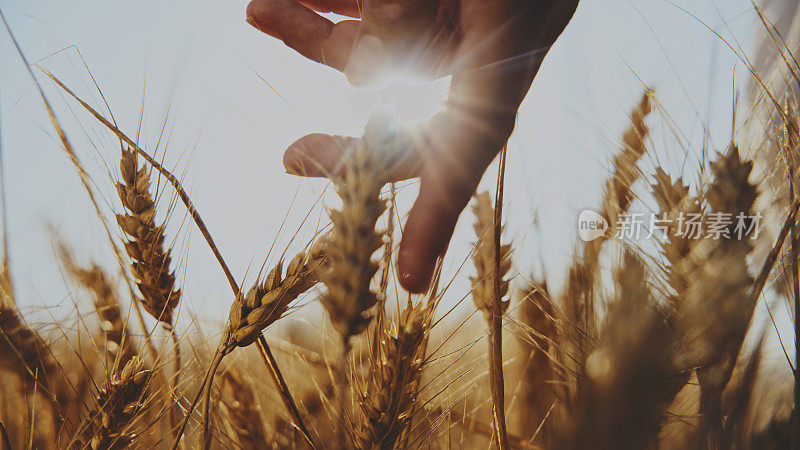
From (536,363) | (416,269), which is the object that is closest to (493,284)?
(416,269)

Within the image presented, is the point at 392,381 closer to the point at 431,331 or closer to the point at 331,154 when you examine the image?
the point at 431,331

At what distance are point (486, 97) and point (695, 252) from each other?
0.49 meters

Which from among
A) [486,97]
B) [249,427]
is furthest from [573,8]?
[249,427]

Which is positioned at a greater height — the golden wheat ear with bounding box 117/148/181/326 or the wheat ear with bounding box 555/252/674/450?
the golden wheat ear with bounding box 117/148/181/326

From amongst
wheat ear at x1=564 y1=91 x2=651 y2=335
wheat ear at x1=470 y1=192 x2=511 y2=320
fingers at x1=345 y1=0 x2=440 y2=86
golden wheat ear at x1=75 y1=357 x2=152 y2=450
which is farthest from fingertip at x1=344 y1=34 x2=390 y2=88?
wheat ear at x1=564 y1=91 x2=651 y2=335

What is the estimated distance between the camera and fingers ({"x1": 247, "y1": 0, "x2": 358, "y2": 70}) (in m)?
0.87

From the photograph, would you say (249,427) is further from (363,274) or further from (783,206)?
(783,206)

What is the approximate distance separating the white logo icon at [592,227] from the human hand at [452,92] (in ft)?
2.02

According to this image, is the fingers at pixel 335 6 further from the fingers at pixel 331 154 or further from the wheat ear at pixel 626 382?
the wheat ear at pixel 626 382

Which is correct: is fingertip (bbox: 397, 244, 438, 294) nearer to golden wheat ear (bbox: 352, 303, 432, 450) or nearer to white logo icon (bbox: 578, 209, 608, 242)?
golden wheat ear (bbox: 352, 303, 432, 450)

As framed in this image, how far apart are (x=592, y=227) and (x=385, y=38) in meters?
0.77

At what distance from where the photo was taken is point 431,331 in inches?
31.3

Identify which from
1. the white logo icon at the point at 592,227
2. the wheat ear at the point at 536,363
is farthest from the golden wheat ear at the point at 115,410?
the white logo icon at the point at 592,227

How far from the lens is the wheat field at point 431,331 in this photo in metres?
0.57
